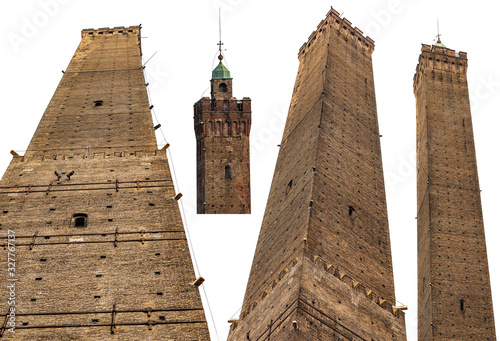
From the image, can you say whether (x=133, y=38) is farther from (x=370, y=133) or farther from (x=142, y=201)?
(x=142, y=201)

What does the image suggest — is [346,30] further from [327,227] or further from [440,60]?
[327,227]

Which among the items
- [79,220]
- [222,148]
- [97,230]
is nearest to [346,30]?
[222,148]

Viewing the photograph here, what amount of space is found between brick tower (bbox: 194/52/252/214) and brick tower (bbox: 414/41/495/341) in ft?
22.7

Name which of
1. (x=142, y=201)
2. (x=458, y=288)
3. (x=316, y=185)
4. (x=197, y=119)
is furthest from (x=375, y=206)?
(x=197, y=119)

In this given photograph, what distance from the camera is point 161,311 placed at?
3309cm

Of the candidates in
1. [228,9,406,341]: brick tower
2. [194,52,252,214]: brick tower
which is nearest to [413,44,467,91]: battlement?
[228,9,406,341]: brick tower

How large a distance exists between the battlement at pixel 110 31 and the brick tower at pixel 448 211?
11901 mm

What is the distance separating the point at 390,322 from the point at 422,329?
9.11 m

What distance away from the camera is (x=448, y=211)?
168 ft

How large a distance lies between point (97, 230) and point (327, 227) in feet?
24.9

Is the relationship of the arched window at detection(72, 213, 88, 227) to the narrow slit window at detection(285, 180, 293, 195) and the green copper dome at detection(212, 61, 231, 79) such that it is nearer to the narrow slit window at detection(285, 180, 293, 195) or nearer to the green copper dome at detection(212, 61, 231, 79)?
the narrow slit window at detection(285, 180, 293, 195)

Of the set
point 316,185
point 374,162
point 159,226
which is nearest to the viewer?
point 159,226

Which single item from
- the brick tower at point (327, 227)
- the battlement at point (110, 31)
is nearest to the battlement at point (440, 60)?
the brick tower at point (327, 227)

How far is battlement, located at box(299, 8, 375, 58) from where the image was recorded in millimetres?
54688
